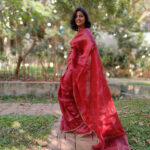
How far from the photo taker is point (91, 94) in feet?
8.40

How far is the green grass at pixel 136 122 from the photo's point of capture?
2.91m

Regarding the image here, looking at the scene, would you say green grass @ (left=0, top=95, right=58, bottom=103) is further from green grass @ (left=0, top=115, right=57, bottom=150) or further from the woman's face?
the woman's face

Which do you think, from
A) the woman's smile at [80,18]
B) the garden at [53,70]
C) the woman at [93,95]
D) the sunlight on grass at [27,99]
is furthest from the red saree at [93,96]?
the sunlight on grass at [27,99]

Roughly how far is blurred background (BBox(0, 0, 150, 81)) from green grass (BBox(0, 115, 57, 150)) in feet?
8.53

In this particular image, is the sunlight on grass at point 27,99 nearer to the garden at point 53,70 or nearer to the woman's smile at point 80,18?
the garden at point 53,70

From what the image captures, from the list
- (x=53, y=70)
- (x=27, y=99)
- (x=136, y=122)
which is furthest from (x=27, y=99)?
(x=136, y=122)

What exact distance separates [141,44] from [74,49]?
736cm

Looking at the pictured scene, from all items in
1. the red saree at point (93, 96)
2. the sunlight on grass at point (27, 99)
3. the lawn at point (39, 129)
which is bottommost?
the lawn at point (39, 129)

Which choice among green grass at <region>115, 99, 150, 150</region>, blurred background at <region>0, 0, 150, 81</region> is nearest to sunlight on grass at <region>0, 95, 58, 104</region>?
blurred background at <region>0, 0, 150, 81</region>

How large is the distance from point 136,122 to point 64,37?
8.79 metres

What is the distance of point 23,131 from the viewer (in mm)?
3057

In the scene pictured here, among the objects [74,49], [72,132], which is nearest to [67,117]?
[72,132]

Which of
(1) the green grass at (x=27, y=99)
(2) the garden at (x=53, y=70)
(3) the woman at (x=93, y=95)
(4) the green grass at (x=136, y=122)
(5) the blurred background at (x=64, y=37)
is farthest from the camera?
(5) the blurred background at (x=64, y=37)

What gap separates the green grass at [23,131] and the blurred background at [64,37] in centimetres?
260
